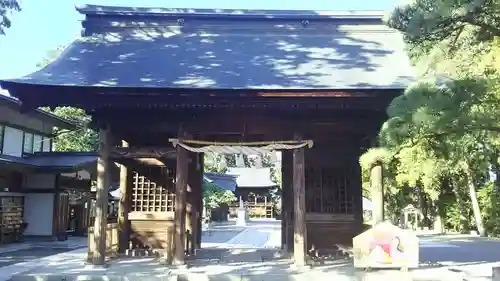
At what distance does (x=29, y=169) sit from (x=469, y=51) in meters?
15.8

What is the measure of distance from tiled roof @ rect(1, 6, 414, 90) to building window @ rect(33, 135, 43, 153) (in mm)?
10942

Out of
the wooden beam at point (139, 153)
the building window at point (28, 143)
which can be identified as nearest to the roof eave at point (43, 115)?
the building window at point (28, 143)

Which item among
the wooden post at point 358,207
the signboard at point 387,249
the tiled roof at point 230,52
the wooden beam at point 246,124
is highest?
the tiled roof at point 230,52

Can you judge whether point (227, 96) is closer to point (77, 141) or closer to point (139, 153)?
point (139, 153)

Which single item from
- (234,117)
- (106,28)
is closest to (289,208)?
(234,117)

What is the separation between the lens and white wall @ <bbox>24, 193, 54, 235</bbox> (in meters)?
19.1

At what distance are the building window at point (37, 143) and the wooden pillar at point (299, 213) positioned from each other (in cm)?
1586

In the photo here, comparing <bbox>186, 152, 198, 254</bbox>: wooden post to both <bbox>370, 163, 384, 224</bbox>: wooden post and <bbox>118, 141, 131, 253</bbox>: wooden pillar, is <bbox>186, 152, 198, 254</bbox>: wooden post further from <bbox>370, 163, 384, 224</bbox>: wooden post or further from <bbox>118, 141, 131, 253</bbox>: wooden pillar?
<bbox>370, 163, 384, 224</bbox>: wooden post

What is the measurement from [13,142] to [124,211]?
10.5 meters

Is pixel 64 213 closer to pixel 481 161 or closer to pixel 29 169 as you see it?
pixel 29 169

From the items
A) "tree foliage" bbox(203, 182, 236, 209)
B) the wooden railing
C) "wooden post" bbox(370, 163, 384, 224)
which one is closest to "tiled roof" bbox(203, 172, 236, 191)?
"tree foliage" bbox(203, 182, 236, 209)

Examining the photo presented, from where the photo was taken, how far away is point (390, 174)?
2314cm

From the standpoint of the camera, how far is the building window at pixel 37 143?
21419mm

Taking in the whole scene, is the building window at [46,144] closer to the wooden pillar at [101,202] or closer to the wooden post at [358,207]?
the wooden pillar at [101,202]
